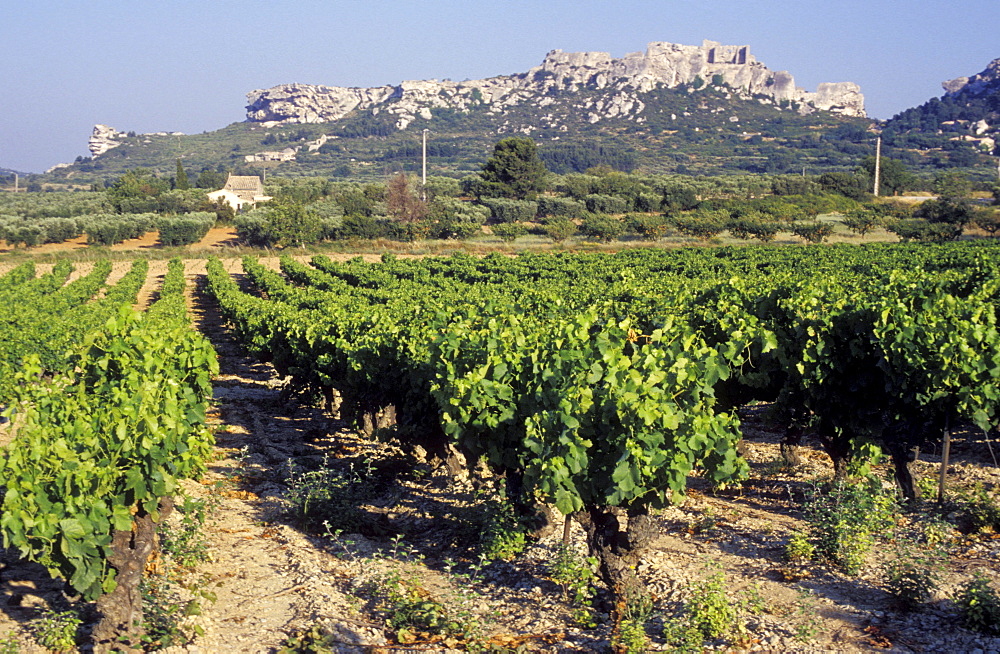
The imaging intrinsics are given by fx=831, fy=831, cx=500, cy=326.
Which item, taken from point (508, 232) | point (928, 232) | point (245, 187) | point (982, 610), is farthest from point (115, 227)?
point (982, 610)

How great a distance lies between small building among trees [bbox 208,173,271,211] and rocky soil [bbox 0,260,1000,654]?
71.3 metres

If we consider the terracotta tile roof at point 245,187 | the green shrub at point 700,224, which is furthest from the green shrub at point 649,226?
the terracotta tile roof at point 245,187

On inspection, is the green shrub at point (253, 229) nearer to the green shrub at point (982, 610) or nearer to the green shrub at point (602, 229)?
the green shrub at point (602, 229)

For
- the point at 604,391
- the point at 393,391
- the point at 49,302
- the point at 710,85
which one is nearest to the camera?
the point at 604,391

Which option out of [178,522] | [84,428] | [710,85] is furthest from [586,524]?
[710,85]

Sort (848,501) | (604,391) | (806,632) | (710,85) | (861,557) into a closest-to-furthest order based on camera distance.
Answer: (806,632) → (604,391) → (861,557) → (848,501) → (710,85)

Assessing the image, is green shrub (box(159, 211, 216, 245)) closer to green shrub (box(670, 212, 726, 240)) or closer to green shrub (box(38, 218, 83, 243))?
green shrub (box(38, 218, 83, 243))

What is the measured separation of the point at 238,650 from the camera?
6355mm

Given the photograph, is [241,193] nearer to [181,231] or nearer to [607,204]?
[181,231]

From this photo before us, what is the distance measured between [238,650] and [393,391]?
535 cm

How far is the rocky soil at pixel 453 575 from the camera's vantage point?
21.0ft

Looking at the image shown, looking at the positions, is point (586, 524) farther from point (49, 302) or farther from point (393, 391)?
point (49, 302)

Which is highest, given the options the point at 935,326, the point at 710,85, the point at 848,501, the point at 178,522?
the point at 710,85

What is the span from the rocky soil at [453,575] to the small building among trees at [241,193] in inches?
2808
